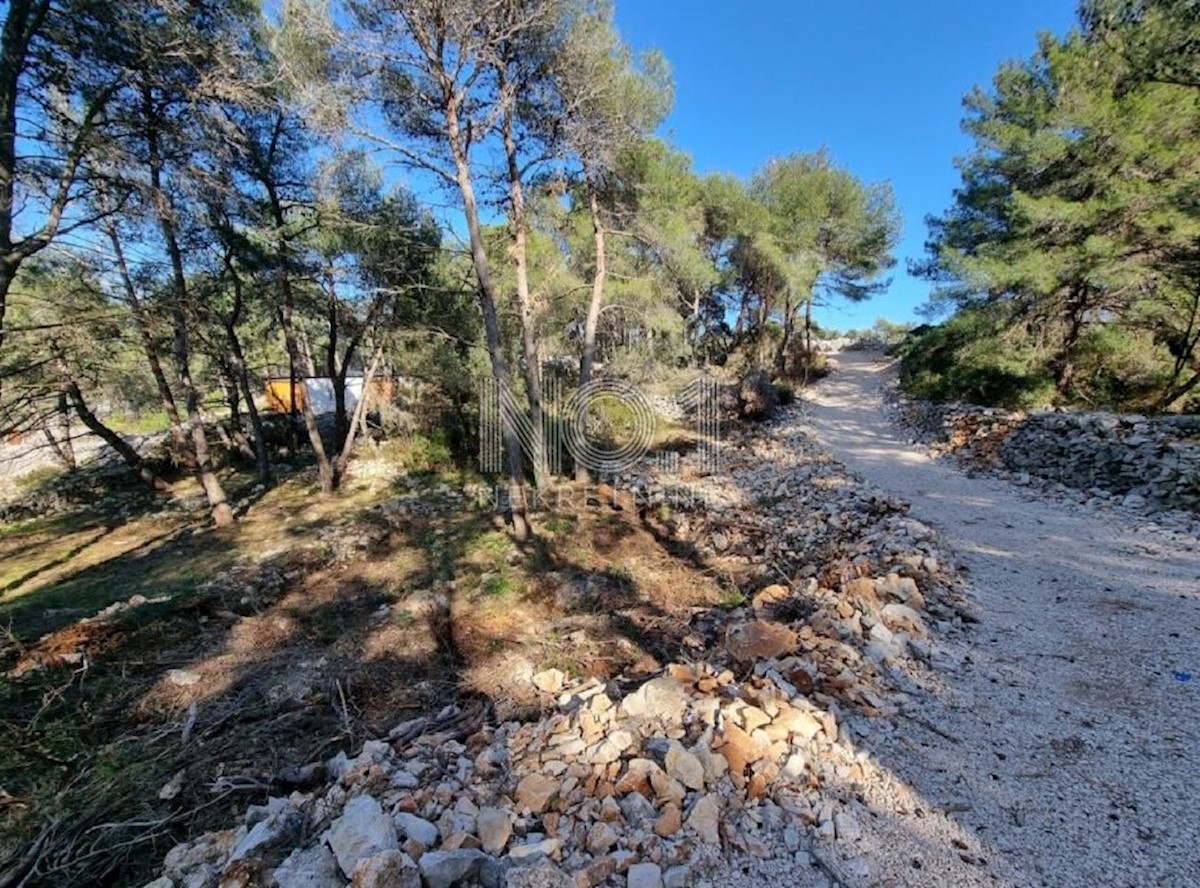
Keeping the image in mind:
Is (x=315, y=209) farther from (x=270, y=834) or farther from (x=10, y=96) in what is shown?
(x=270, y=834)

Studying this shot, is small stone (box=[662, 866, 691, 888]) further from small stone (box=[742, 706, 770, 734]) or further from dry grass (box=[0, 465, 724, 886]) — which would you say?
dry grass (box=[0, 465, 724, 886])

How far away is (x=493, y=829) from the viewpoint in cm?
194

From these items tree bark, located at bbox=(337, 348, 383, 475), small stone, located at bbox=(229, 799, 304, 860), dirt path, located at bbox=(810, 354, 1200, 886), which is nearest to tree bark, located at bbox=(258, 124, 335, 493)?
tree bark, located at bbox=(337, 348, 383, 475)

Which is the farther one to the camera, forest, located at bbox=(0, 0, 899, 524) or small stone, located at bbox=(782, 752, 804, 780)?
forest, located at bbox=(0, 0, 899, 524)

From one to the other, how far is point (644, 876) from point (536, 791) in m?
0.62

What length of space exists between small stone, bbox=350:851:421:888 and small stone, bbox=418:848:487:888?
0.13 feet

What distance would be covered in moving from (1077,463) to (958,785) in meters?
6.73

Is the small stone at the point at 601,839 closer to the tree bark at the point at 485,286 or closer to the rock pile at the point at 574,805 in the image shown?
the rock pile at the point at 574,805

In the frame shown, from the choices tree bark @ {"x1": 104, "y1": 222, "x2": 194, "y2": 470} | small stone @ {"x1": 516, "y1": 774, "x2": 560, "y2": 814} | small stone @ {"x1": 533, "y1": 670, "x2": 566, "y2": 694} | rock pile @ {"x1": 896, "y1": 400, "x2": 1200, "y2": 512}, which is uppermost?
tree bark @ {"x1": 104, "y1": 222, "x2": 194, "y2": 470}

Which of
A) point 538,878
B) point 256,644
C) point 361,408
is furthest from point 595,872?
point 361,408

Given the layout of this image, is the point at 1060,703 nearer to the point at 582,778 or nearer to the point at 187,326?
the point at 582,778

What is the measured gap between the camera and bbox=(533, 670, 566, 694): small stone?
3.85 meters

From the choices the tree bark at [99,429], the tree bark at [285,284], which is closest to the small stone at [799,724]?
the tree bark at [99,429]

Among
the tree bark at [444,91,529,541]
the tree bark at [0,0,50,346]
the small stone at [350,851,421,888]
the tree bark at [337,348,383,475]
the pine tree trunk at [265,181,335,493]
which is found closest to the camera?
the small stone at [350,851,421,888]
